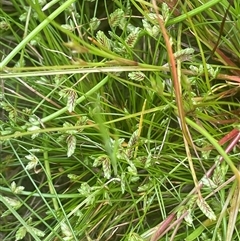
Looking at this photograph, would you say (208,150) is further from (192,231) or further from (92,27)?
(92,27)

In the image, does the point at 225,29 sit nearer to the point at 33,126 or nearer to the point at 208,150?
the point at 208,150

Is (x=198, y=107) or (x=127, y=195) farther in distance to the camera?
(x=127, y=195)

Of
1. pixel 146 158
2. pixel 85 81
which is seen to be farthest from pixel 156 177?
pixel 85 81

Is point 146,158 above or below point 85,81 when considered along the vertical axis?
below

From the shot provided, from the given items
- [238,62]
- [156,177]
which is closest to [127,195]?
[156,177]

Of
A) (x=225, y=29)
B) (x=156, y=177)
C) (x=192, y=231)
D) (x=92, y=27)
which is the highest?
(x=92, y=27)

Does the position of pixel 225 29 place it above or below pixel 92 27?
below
